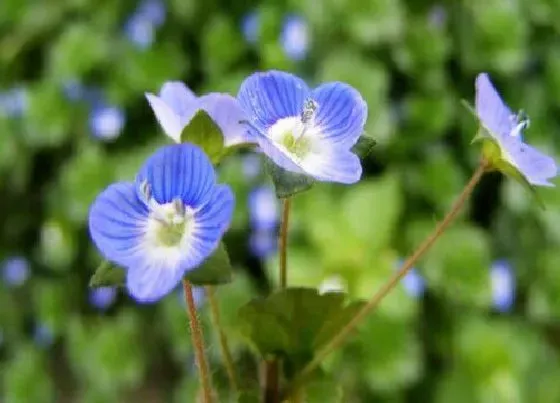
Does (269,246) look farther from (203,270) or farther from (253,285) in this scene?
(203,270)

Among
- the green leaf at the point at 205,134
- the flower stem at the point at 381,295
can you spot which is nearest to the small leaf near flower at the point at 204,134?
the green leaf at the point at 205,134

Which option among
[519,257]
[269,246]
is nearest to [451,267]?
[519,257]

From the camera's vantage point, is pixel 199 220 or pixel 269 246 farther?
pixel 269 246

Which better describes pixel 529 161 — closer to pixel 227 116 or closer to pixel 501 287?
pixel 227 116

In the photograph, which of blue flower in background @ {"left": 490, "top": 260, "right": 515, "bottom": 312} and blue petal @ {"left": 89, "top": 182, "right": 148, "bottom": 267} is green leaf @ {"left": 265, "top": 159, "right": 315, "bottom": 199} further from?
blue flower in background @ {"left": 490, "top": 260, "right": 515, "bottom": 312}

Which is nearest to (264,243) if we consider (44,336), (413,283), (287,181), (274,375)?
(413,283)
